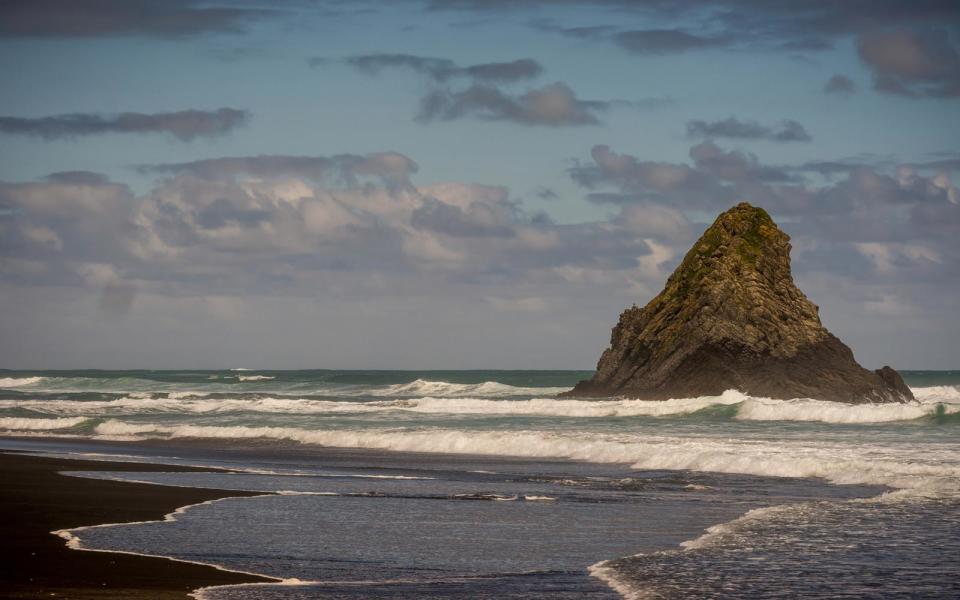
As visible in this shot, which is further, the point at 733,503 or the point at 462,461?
the point at 462,461

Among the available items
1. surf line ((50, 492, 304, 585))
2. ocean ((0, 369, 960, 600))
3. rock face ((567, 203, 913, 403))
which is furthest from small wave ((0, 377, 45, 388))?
surf line ((50, 492, 304, 585))

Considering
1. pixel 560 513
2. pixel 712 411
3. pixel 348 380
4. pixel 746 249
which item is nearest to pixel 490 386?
pixel 348 380

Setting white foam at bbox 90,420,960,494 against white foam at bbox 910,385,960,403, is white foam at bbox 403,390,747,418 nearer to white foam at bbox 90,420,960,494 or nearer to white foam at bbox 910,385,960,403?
white foam at bbox 90,420,960,494

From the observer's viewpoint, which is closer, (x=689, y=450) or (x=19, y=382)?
(x=689, y=450)

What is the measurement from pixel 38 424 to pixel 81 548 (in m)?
34.7

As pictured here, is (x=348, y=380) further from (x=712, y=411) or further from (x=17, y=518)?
(x=17, y=518)

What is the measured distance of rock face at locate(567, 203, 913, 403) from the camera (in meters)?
54.1

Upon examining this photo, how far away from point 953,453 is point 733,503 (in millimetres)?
10905

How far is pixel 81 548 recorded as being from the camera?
45.8 feet

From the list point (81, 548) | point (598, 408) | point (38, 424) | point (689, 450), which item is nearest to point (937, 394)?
point (598, 408)

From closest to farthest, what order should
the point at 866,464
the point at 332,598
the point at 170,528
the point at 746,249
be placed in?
1. the point at 332,598
2. the point at 170,528
3. the point at 866,464
4. the point at 746,249

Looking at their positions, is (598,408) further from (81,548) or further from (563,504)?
(81,548)

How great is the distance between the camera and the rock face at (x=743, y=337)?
54062 millimetres

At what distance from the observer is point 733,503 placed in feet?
65.3
